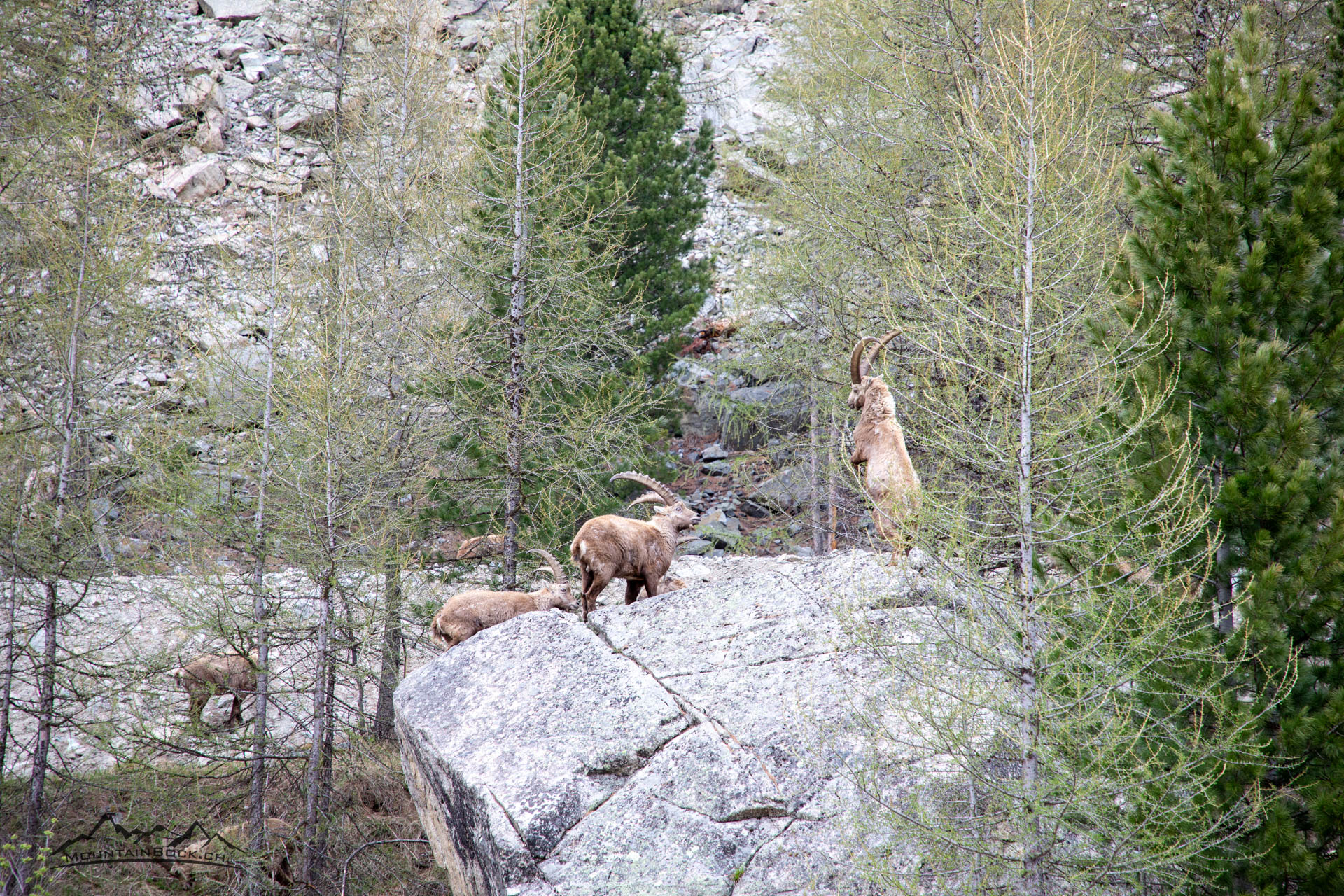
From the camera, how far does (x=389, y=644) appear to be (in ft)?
35.6

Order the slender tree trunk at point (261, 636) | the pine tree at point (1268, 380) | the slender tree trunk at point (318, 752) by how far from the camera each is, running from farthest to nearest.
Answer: the slender tree trunk at point (261, 636)
the slender tree trunk at point (318, 752)
the pine tree at point (1268, 380)

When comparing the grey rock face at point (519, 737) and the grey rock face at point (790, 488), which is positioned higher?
the grey rock face at point (790, 488)

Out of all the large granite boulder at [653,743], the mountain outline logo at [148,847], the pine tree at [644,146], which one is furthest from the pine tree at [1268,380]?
the pine tree at [644,146]

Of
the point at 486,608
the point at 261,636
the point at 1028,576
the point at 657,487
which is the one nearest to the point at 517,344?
the point at 657,487

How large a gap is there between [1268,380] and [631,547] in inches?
220

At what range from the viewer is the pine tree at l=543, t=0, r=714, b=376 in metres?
14.7

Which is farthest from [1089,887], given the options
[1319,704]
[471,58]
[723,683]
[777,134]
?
[471,58]

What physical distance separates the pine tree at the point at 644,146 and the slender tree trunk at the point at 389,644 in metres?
5.86

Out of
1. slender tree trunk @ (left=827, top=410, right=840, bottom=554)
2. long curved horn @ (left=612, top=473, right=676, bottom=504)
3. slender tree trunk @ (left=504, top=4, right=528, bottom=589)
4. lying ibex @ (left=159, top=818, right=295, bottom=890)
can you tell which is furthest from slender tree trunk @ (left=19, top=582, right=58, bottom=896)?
slender tree trunk @ (left=827, top=410, right=840, bottom=554)

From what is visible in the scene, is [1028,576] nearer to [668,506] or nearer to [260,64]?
[668,506]

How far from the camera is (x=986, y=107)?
10.3m

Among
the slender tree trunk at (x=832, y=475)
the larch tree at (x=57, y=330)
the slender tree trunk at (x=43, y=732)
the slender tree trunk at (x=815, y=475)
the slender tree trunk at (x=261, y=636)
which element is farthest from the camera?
the slender tree trunk at (x=815, y=475)

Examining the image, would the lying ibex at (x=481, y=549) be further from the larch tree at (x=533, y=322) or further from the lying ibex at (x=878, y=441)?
the lying ibex at (x=878, y=441)

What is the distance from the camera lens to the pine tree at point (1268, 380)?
5262 mm
